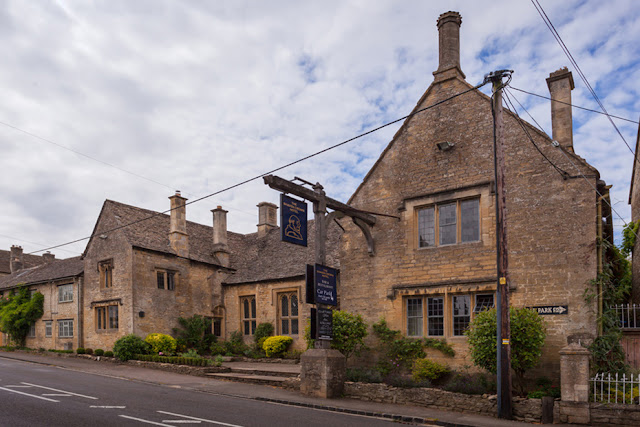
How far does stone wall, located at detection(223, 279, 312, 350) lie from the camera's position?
26.3 m

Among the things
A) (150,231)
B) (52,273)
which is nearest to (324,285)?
(150,231)

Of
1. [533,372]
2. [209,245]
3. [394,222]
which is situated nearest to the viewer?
[533,372]

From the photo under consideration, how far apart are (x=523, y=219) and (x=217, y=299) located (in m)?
19.9

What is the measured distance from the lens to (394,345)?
17.7 m

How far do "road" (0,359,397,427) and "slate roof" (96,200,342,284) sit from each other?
36.8 feet

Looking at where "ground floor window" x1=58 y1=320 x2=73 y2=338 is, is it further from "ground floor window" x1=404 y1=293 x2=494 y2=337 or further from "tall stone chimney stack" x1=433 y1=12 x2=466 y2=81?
"tall stone chimney stack" x1=433 y1=12 x2=466 y2=81

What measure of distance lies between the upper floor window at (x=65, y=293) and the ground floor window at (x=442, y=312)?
75.6ft

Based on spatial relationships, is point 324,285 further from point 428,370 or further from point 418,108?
point 418,108

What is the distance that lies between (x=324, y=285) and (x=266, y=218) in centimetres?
1958

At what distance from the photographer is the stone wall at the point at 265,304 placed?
26344 mm

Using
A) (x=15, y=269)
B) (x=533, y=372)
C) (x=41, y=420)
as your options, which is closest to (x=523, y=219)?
(x=533, y=372)

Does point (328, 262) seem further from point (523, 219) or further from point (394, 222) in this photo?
point (523, 219)

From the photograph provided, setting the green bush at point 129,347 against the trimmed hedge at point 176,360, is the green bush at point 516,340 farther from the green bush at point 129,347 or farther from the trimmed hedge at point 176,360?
the green bush at point 129,347

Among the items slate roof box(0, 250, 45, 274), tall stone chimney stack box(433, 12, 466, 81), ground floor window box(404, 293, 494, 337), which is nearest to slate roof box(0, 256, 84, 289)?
slate roof box(0, 250, 45, 274)
